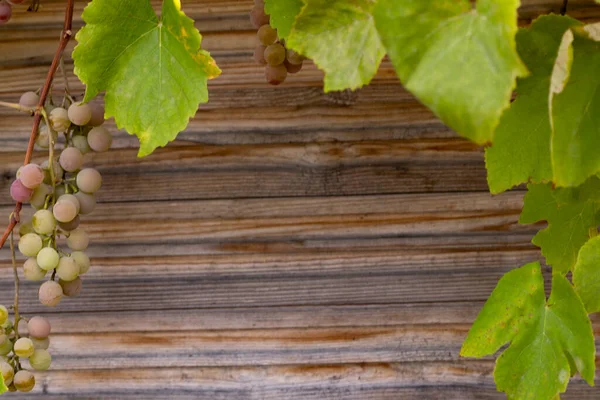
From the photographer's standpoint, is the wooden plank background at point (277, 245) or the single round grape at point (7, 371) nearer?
the single round grape at point (7, 371)

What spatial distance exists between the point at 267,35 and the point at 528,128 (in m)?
0.27

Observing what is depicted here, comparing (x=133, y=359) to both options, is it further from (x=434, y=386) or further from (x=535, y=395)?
(x=535, y=395)

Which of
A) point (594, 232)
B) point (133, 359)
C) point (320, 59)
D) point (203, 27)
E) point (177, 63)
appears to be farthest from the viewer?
point (133, 359)

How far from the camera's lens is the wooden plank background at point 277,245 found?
2.72 ft

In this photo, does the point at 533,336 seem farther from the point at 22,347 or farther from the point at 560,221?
the point at 22,347

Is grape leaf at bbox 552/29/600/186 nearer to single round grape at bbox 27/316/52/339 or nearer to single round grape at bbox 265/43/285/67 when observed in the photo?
single round grape at bbox 265/43/285/67

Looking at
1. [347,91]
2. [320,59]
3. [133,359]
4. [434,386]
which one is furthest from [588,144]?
[133,359]

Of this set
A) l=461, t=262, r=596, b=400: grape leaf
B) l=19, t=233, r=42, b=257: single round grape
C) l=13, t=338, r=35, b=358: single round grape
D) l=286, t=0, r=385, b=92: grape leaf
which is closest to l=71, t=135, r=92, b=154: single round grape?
l=19, t=233, r=42, b=257: single round grape

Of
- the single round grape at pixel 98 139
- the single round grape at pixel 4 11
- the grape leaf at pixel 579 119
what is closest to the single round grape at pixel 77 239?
the single round grape at pixel 98 139

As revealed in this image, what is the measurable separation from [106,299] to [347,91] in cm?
47

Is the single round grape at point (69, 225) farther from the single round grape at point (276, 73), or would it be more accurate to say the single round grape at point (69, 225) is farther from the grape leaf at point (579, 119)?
the grape leaf at point (579, 119)

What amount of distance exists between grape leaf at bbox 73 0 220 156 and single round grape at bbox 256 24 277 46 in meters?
0.10

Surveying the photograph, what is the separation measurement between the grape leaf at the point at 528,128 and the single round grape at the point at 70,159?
0.42 meters

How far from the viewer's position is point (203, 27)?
792mm
